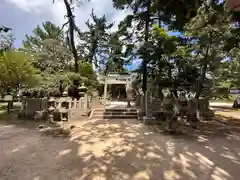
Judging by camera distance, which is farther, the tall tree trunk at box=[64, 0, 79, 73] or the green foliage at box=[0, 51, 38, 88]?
the tall tree trunk at box=[64, 0, 79, 73]

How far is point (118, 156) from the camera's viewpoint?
4320 mm

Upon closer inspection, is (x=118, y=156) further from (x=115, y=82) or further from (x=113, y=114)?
(x=115, y=82)

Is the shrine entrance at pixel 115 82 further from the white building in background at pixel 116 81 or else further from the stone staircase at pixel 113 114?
the stone staircase at pixel 113 114

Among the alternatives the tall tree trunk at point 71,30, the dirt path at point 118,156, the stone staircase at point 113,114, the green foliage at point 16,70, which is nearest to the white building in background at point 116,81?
the tall tree trunk at point 71,30

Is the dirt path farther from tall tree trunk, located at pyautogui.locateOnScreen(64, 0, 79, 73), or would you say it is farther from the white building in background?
the white building in background

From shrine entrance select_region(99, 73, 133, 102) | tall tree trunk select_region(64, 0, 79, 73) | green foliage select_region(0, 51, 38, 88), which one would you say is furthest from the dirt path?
shrine entrance select_region(99, 73, 133, 102)

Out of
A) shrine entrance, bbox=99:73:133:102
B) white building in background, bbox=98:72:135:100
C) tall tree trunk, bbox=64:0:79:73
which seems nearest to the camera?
tall tree trunk, bbox=64:0:79:73

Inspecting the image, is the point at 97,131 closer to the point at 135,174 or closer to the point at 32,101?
the point at 135,174

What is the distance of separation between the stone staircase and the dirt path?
10.5ft

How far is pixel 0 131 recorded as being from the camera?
6637mm

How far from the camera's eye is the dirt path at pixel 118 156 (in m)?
3.43

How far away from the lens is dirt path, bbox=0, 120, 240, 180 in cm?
343

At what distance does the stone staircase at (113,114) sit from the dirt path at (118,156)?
10.5 feet

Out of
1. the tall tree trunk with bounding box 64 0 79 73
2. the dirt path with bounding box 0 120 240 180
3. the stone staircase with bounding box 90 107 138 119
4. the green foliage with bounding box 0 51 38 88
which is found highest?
the tall tree trunk with bounding box 64 0 79 73
